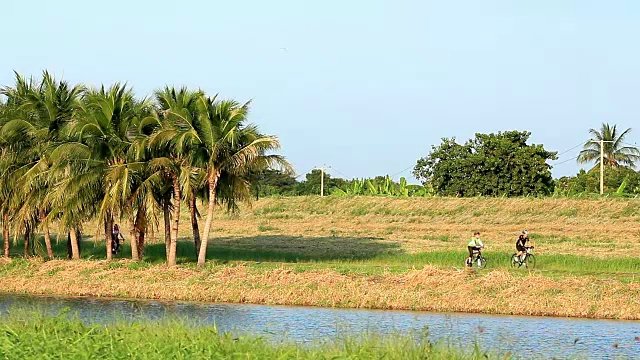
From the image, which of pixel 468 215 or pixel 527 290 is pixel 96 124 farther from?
pixel 468 215

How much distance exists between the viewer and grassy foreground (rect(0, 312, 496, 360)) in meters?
12.6

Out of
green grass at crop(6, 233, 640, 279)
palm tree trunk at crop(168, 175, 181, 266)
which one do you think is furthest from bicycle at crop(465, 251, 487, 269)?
palm tree trunk at crop(168, 175, 181, 266)

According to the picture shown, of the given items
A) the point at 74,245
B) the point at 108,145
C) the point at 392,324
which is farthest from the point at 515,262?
the point at 74,245

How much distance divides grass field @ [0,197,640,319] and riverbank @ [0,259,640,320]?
1.5 inches

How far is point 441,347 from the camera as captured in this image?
13.3 m

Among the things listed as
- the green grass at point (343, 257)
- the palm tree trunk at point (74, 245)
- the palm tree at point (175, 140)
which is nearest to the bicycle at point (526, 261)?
the green grass at point (343, 257)

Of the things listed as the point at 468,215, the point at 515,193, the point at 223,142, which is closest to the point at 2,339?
the point at 223,142

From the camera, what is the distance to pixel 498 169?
69.1 meters

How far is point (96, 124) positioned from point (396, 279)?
11.7 meters

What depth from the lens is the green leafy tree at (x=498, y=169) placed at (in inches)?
2675

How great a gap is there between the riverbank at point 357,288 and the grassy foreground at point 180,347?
1247 centimetres

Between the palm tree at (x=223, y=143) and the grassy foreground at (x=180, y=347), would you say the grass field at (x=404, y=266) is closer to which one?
the palm tree at (x=223, y=143)

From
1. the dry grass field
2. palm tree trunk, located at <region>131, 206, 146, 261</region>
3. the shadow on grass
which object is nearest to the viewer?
palm tree trunk, located at <region>131, 206, 146, 261</region>

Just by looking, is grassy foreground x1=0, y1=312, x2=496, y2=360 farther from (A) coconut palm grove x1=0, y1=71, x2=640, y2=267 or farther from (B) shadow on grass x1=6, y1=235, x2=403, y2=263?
(B) shadow on grass x1=6, y1=235, x2=403, y2=263
